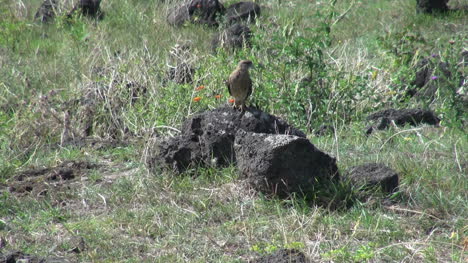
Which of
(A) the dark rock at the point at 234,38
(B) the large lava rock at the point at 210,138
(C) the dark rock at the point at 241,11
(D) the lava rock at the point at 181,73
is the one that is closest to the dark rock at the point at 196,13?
(C) the dark rock at the point at 241,11

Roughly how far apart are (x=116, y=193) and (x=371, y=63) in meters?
4.91

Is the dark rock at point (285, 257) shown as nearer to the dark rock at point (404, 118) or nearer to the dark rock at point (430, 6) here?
the dark rock at point (404, 118)

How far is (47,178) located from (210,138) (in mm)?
1555

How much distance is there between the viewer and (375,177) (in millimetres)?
5523

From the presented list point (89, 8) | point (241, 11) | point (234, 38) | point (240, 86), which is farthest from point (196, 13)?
point (240, 86)

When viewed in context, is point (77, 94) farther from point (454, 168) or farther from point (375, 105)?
point (454, 168)

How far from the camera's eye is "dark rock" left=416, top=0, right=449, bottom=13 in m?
12.8

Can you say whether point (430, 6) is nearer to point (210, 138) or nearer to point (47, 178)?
point (210, 138)

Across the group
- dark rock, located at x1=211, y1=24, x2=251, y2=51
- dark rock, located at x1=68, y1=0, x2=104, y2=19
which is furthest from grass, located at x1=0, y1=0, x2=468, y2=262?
dark rock, located at x1=68, y1=0, x2=104, y2=19

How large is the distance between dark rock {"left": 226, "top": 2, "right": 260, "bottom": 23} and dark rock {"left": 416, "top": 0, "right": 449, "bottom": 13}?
2.79 meters

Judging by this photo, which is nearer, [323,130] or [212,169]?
[212,169]

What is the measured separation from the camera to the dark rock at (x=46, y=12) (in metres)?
13.7

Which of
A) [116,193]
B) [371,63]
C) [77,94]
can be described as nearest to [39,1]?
[77,94]

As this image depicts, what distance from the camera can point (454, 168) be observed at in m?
5.87
